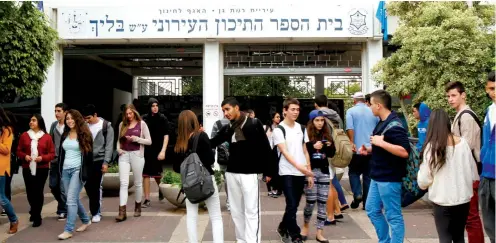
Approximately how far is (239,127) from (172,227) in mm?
2411

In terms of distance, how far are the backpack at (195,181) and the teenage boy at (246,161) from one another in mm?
310

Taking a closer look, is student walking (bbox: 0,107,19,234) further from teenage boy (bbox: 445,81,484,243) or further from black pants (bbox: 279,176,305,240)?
teenage boy (bbox: 445,81,484,243)

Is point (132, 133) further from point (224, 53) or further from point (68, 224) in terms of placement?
point (224, 53)

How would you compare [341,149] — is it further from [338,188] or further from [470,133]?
[470,133]

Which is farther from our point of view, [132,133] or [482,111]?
[482,111]

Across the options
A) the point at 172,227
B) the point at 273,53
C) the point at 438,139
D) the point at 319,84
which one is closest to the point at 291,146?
the point at 438,139

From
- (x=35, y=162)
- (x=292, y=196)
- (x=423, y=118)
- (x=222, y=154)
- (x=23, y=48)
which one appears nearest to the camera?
(x=292, y=196)

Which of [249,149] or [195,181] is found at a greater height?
[249,149]

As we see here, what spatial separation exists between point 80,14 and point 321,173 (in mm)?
8916

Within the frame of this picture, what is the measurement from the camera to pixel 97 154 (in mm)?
6781

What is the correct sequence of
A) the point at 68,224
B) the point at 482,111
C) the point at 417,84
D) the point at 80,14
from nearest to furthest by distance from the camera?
the point at 68,224
the point at 482,111
the point at 417,84
the point at 80,14

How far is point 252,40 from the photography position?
12.5m

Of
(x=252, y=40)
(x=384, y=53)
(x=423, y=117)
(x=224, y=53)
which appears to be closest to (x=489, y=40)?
(x=384, y=53)

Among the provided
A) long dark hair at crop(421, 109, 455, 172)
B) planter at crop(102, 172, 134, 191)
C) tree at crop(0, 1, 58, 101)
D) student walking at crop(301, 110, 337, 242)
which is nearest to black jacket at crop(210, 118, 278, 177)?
student walking at crop(301, 110, 337, 242)
